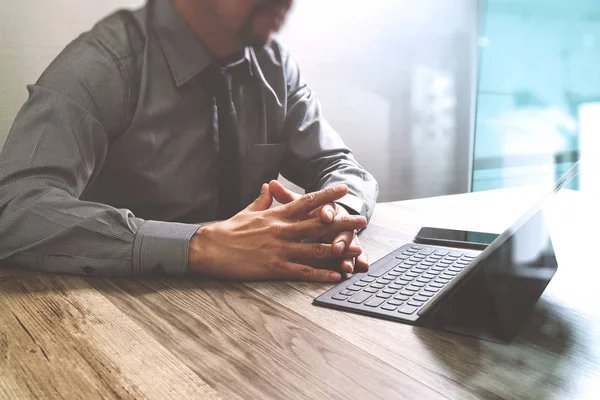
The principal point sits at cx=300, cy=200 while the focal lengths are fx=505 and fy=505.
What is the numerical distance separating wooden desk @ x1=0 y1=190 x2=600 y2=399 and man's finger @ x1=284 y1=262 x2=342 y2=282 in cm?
2

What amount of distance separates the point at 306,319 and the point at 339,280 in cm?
16

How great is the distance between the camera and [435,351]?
56 cm

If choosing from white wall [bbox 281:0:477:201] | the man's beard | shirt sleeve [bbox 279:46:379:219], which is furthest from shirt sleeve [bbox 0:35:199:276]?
white wall [bbox 281:0:477:201]

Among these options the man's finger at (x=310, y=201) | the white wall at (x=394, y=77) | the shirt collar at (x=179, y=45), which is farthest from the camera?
the white wall at (x=394, y=77)

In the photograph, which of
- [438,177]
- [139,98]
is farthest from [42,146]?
[438,177]

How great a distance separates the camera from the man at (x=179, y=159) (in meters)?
0.84

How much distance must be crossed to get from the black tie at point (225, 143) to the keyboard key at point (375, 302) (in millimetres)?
833

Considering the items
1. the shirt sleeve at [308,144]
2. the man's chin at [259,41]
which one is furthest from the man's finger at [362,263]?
the man's chin at [259,41]

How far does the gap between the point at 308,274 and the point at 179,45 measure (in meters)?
0.78

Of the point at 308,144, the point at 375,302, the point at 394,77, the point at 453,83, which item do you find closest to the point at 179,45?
the point at 308,144

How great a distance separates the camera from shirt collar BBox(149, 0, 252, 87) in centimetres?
128

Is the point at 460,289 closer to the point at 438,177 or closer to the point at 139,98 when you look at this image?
the point at 139,98

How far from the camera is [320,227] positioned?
35.3 inches

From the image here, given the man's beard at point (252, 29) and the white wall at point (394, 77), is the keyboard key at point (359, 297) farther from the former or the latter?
the white wall at point (394, 77)
